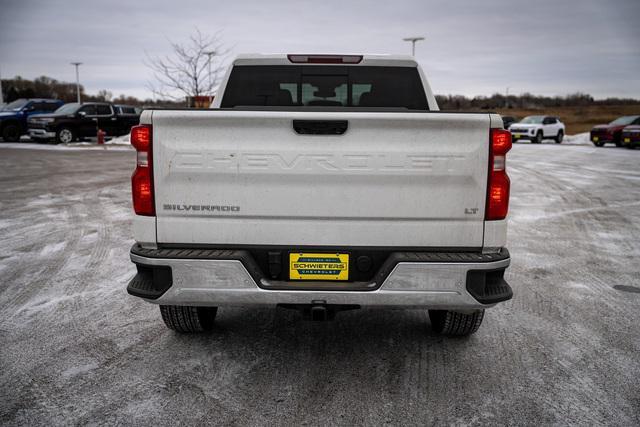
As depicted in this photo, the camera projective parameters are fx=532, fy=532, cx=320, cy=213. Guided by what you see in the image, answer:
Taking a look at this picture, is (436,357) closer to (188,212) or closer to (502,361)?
(502,361)

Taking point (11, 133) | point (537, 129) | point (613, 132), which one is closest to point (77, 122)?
point (11, 133)

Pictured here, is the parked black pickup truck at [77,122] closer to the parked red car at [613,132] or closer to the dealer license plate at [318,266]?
the dealer license plate at [318,266]

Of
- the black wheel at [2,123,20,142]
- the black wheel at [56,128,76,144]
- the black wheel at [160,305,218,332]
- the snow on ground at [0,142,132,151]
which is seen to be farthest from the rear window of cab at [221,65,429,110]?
the black wheel at [2,123,20,142]

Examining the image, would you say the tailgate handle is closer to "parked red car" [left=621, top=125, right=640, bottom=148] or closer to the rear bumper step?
the rear bumper step

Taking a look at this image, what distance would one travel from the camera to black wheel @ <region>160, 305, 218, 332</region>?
3729 mm

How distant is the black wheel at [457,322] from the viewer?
376 cm

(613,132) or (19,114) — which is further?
(613,132)

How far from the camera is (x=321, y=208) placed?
10.0 ft

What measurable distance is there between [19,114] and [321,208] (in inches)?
1091

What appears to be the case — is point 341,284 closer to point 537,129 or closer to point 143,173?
point 143,173

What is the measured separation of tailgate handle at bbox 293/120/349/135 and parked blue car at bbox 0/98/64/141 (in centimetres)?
2692

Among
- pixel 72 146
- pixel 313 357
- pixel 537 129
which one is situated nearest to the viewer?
pixel 313 357

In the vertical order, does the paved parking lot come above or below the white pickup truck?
below

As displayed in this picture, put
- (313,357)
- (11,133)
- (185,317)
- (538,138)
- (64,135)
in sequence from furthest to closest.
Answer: (538,138) < (11,133) < (64,135) < (185,317) < (313,357)
